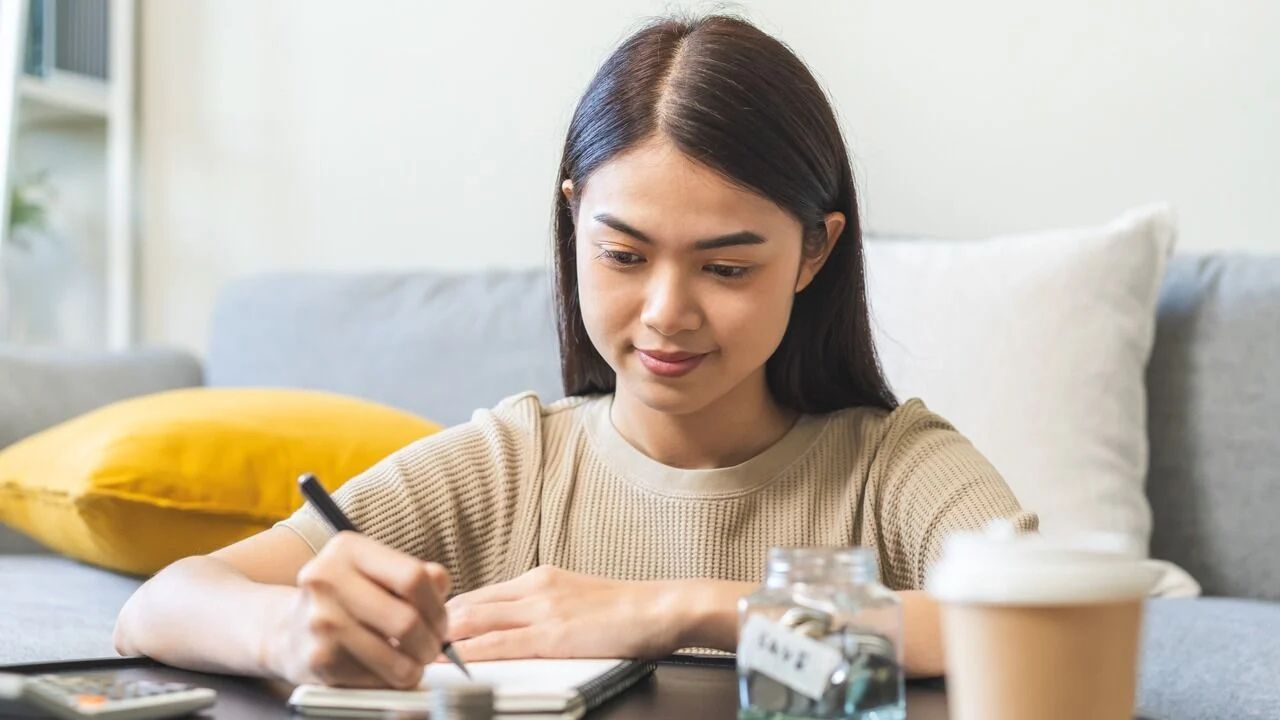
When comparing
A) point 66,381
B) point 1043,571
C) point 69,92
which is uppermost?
point 69,92

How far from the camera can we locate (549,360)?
2.06m

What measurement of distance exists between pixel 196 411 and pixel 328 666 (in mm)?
1042

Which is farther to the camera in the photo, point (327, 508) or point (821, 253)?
point (821, 253)

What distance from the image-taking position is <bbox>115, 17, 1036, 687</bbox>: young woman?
0.92m

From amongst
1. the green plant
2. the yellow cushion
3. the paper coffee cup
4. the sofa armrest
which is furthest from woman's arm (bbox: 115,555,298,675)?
the green plant

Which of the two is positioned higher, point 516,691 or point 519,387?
point 516,691

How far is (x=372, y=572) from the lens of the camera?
73cm

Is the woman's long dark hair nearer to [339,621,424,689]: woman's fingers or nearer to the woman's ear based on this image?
the woman's ear

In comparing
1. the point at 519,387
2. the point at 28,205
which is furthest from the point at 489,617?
the point at 28,205

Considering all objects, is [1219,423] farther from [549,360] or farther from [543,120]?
[543,120]

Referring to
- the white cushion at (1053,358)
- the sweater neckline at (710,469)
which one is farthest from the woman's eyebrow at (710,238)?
the white cushion at (1053,358)

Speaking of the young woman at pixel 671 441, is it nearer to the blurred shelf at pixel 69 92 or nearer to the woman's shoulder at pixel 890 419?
the woman's shoulder at pixel 890 419

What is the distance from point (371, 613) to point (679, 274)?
0.40 meters

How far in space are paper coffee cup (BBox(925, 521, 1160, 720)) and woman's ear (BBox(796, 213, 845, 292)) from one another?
63cm
